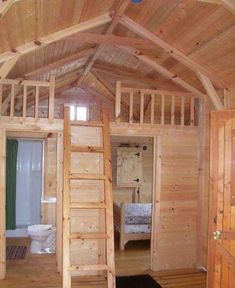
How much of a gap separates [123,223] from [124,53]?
2876mm

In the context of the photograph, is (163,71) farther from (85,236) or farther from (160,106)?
(85,236)

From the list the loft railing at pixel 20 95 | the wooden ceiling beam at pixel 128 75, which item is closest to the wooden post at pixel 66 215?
the loft railing at pixel 20 95

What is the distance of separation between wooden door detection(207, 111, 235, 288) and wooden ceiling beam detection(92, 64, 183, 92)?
7.51 feet

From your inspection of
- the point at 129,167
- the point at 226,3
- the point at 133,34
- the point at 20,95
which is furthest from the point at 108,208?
the point at 129,167

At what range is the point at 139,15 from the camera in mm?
3938

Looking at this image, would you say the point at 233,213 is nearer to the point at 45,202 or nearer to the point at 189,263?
the point at 189,263

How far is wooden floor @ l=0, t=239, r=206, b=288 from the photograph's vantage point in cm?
444

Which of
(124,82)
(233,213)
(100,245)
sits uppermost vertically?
(124,82)

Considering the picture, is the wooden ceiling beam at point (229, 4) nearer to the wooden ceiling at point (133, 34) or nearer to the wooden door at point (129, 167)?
the wooden ceiling at point (133, 34)

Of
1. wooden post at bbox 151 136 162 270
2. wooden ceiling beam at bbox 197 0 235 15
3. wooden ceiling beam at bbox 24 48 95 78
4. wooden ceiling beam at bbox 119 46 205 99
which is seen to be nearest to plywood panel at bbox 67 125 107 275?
wooden post at bbox 151 136 162 270

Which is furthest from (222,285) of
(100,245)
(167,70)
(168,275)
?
(167,70)

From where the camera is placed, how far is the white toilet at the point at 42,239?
576cm

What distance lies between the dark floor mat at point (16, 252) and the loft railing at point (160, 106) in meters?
2.82

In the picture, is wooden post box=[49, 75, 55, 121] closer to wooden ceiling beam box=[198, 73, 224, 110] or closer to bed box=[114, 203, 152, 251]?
wooden ceiling beam box=[198, 73, 224, 110]
